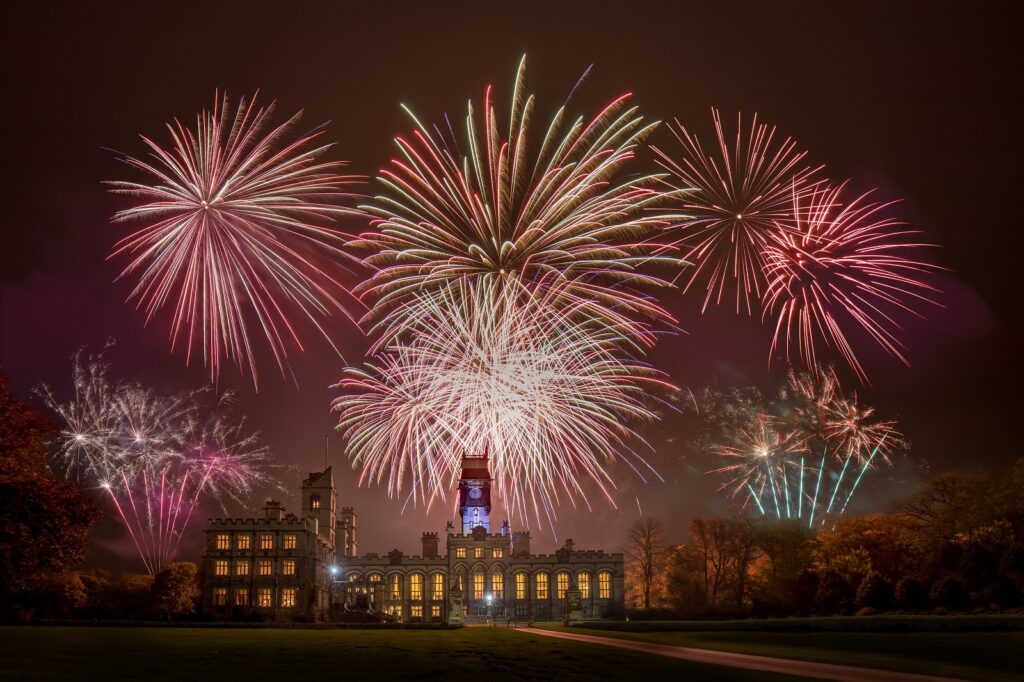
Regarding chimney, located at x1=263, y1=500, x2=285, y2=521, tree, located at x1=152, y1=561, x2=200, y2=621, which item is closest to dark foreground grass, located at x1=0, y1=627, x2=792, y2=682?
tree, located at x1=152, y1=561, x2=200, y2=621

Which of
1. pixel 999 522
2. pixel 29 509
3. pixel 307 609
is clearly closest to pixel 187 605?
pixel 307 609

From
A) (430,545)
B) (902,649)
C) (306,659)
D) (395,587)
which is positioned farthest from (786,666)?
(430,545)

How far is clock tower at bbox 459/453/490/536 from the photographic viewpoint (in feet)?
341

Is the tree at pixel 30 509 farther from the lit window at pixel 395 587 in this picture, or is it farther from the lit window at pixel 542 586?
the lit window at pixel 542 586

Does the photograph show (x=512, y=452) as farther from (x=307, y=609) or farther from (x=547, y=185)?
(x=307, y=609)

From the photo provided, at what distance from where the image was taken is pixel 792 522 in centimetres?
8175

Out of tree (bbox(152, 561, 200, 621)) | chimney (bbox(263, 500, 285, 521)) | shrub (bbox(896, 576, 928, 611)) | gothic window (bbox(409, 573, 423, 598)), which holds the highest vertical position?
chimney (bbox(263, 500, 285, 521))

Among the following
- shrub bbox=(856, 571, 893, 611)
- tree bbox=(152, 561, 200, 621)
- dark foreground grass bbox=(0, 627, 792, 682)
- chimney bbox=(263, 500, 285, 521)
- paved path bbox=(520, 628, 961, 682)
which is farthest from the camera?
chimney bbox=(263, 500, 285, 521)

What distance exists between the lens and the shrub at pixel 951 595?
1908 inches

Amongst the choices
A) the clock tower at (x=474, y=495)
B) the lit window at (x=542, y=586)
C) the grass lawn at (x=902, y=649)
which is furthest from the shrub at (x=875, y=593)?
the clock tower at (x=474, y=495)

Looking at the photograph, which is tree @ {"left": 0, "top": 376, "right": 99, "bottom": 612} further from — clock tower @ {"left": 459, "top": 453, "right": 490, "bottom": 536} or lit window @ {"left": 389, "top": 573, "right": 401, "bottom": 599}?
clock tower @ {"left": 459, "top": 453, "right": 490, "bottom": 536}

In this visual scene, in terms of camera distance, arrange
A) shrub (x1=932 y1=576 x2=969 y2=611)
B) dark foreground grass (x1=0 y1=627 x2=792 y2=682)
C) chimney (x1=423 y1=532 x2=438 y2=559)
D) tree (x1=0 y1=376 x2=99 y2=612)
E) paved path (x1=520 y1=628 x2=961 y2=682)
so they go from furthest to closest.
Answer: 1. chimney (x1=423 y1=532 x2=438 y2=559)
2. shrub (x1=932 y1=576 x2=969 y2=611)
3. tree (x1=0 y1=376 x2=99 y2=612)
4. paved path (x1=520 y1=628 x2=961 y2=682)
5. dark foreground grass (x1=0 y1=627 x2=792 y2=682)

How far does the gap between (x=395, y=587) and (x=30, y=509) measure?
69.4 meters

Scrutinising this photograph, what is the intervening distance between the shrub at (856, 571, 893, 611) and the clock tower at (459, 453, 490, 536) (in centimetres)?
5617
